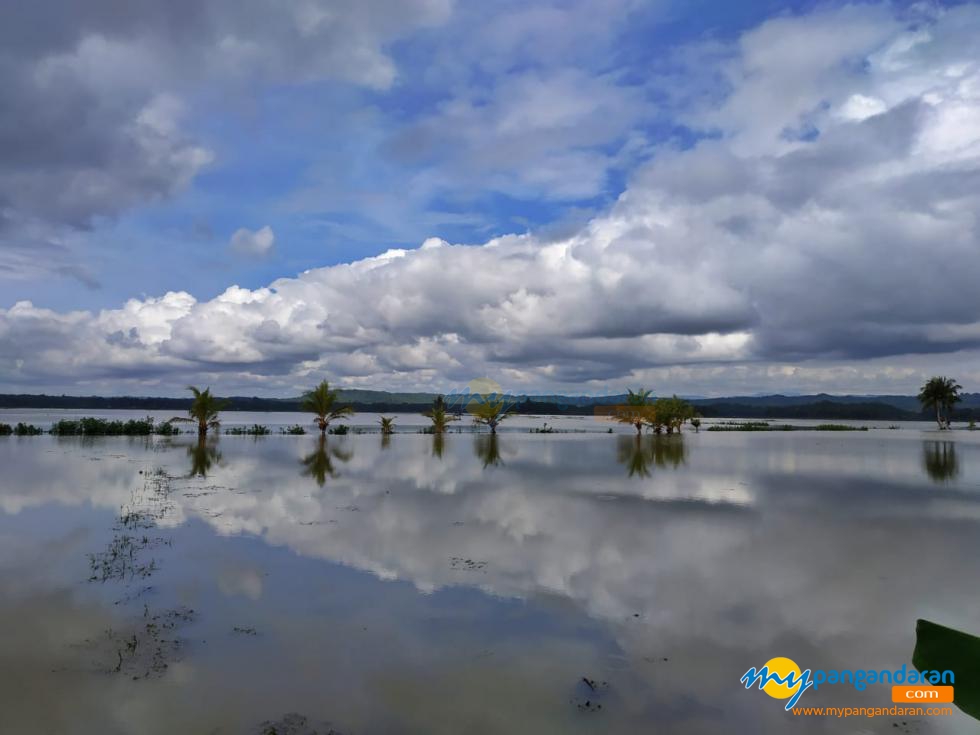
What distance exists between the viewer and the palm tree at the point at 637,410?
46.1 metres

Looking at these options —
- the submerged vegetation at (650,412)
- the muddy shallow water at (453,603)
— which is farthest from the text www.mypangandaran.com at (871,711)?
the submerged vegetation at (650,412)

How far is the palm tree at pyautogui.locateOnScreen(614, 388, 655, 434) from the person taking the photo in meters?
46.1

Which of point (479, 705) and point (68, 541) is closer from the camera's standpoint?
point (479, 705)

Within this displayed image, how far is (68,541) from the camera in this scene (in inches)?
369

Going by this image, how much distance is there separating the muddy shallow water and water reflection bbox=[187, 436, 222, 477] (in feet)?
11.3

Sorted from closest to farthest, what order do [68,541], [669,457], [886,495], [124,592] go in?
[124,592] → [68,541] → [886,495] → [669,457]

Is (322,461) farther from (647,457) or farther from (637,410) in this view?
(637,410)

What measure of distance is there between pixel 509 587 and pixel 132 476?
45.1ft

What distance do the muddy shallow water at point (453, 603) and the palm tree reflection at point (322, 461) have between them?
2.55 metres

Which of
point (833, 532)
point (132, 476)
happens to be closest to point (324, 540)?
point (833, 532)

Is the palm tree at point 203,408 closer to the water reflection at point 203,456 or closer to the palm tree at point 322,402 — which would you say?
the water reflection at point 203,456

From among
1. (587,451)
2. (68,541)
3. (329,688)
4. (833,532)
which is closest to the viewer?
(329,688)

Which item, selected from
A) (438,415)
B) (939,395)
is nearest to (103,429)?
(438,415)

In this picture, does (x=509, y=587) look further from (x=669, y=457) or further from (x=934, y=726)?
(x=669, y=457)
